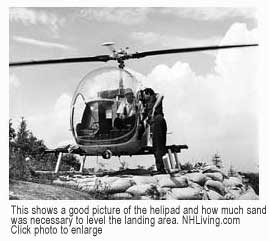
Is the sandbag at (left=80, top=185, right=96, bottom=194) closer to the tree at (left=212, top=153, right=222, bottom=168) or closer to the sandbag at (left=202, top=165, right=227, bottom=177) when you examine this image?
the sandbag at (left=202, top=165, right=227, bottom=177)

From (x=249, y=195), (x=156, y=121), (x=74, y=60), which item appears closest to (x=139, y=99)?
(x=156, y=121)

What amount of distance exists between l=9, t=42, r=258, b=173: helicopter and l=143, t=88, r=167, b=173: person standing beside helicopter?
5 cm

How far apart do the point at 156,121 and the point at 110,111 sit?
0.45m

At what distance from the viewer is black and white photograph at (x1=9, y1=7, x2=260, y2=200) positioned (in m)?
5.64

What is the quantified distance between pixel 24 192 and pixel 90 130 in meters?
0.85

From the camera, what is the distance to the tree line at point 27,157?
5.64 meters

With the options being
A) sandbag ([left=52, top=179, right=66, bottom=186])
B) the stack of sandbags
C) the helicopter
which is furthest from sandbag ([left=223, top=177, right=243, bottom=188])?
sandbag ([left=52, top=179, right=66, bottom=186])

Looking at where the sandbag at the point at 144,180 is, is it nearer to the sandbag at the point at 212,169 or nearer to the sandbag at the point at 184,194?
the sandbag at the point at 184,194

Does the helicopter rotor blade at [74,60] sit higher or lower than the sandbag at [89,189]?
higher

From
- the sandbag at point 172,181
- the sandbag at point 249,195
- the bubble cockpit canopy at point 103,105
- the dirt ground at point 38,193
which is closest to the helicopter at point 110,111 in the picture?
the bubble cockpit canopy at point 103,105

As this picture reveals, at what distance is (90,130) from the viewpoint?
A: 18.8ft

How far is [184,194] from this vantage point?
564cm

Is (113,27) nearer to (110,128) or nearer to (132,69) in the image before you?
(132,69)
